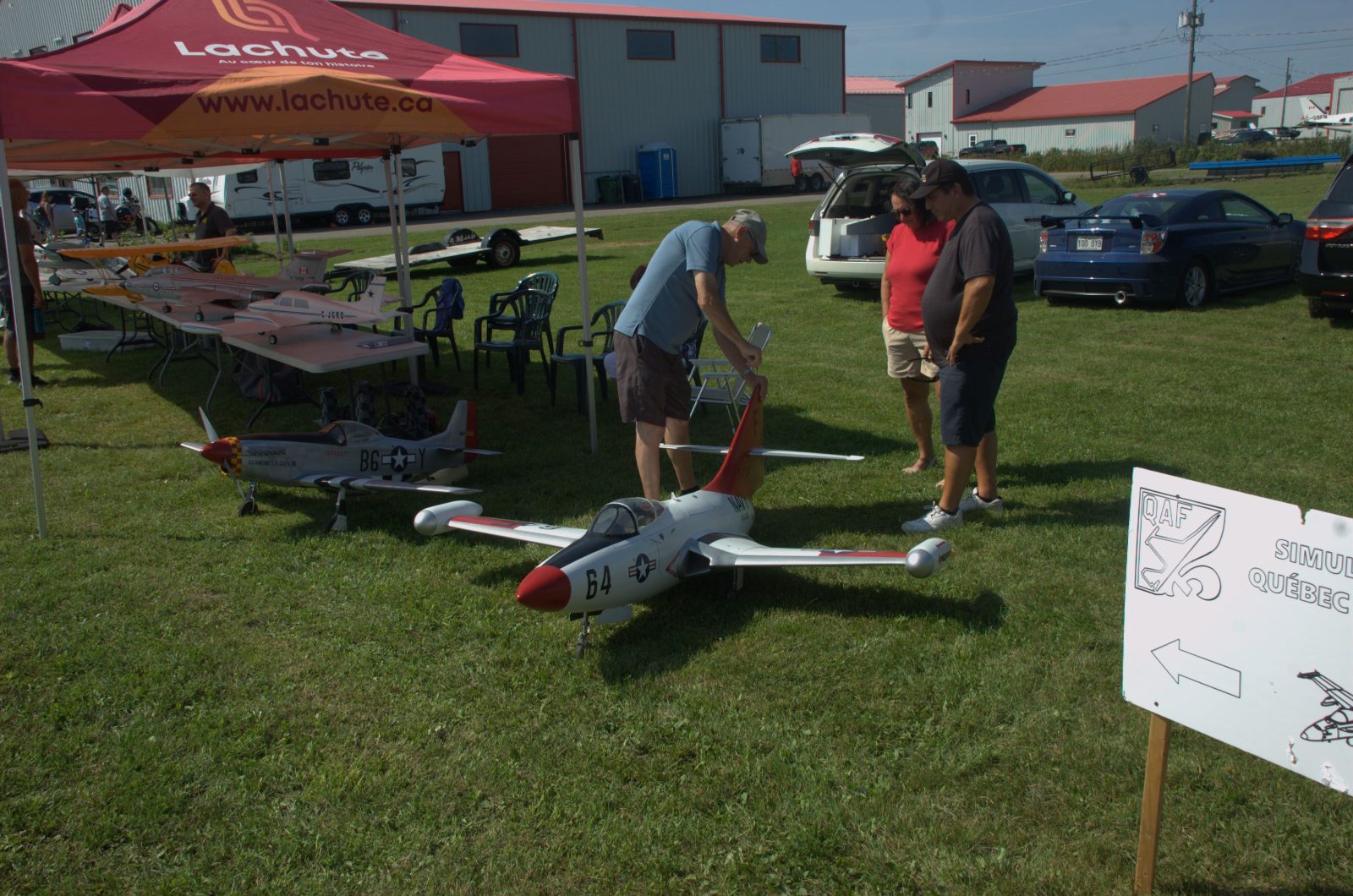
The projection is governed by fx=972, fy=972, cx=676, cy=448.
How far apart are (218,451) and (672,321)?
2729mm

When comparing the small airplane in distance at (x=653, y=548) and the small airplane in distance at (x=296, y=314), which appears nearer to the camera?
the small airplane in distance at (x=653, y=548)

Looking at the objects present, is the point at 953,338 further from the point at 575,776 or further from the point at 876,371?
the point at 876,371

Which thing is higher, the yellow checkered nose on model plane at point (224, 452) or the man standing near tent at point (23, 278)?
the man standing near tent at point (23, 278)

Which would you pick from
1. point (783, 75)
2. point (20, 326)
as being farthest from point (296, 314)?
point (783, 75)

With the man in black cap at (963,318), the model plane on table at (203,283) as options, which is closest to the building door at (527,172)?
the model plane on table at (203,283)

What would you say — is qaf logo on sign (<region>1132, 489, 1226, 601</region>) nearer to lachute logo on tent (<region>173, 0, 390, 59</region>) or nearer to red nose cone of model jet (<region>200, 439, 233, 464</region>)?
red nose cone of model jet (<region>200, 439, 233, 464</region>)

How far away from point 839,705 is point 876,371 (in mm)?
5962

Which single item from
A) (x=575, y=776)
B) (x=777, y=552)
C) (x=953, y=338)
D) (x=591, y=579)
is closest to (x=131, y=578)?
(x=591, y=579)

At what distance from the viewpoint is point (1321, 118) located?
62.2 m

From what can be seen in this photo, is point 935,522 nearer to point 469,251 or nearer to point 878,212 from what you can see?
point 878,212

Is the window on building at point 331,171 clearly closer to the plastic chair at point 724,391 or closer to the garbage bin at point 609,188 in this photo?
the garbage bin at point 609,188

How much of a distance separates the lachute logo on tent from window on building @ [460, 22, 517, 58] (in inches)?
1122

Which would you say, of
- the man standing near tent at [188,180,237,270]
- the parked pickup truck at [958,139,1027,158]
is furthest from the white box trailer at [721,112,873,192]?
the man standing near tent at [188,180,237,270]

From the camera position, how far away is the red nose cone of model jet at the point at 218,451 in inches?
219
